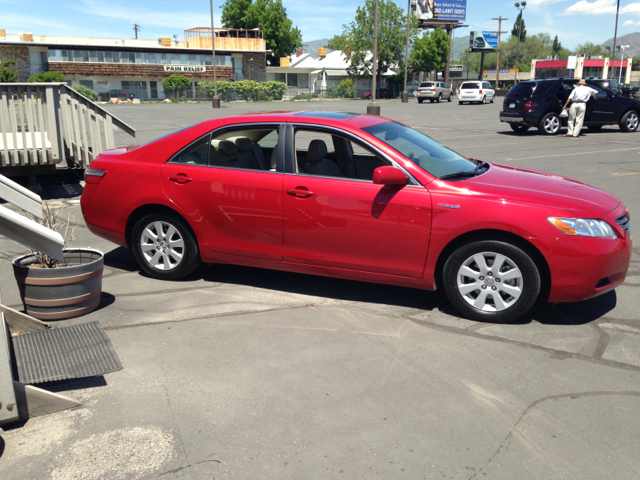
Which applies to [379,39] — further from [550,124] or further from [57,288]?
[57,288]

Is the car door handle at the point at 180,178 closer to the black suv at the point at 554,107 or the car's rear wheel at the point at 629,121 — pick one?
the black suv at the point at 554,107

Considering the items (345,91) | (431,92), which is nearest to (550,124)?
(431,92)

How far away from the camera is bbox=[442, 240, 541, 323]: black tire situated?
4430mm

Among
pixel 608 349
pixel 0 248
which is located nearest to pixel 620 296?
pixel 608 349

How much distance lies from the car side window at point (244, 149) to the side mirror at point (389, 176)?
1.11 m

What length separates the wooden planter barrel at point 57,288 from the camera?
4656 mm

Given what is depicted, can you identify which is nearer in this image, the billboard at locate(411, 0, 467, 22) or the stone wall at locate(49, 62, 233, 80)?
the stone wall at locate(49, 62, 233, 80)

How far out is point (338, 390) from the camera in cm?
368

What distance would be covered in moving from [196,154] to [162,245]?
94 cm

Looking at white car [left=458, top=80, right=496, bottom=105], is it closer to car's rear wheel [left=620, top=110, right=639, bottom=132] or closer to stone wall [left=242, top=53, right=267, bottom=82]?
car's rear wheel [left=620, top=110, right=639, bottom=132]

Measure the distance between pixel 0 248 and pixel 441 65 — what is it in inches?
3006

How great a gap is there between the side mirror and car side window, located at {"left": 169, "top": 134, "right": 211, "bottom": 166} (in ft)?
5.65

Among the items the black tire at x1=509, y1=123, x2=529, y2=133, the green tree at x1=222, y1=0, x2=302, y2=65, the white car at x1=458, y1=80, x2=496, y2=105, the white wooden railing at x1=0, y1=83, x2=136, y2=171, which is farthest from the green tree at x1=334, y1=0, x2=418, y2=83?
the white wooden railing at x1=0, y1=83, x2=136, y2=171

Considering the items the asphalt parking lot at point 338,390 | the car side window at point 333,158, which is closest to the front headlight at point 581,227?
the asphalt parking lot at point 338,390
